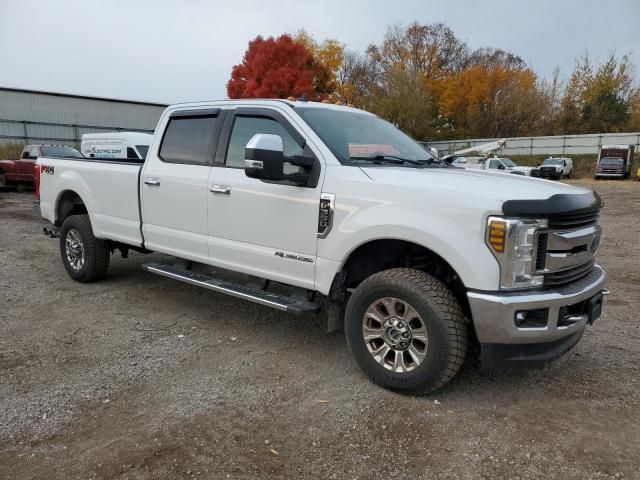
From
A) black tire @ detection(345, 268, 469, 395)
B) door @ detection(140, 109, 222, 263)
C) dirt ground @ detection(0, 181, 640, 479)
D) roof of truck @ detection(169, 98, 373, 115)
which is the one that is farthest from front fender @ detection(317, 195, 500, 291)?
door @ detection(140, 109, 222, 263)

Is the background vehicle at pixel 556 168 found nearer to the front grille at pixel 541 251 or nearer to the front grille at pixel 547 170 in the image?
the front grille at pixel 547 170

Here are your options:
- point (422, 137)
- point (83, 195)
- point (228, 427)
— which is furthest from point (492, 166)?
point (228, 427)

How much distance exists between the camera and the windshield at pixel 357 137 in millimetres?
4023

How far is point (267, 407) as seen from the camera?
3.40 meters

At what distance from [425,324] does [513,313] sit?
54 centimetres

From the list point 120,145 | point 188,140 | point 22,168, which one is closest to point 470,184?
point 188,140

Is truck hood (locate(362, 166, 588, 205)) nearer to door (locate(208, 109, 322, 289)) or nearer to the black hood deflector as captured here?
the black hood deflector

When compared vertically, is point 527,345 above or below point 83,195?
below

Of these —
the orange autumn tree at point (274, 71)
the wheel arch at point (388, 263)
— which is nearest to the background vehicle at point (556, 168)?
the orange autumn tree at point (274, 71)

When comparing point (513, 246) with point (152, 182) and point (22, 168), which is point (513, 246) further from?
point (22, 168)

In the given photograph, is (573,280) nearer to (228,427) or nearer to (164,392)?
(228,427)

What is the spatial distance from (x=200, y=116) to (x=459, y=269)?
298 centimetres

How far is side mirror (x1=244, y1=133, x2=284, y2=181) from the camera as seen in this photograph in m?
3.60

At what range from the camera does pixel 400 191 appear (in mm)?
3441
